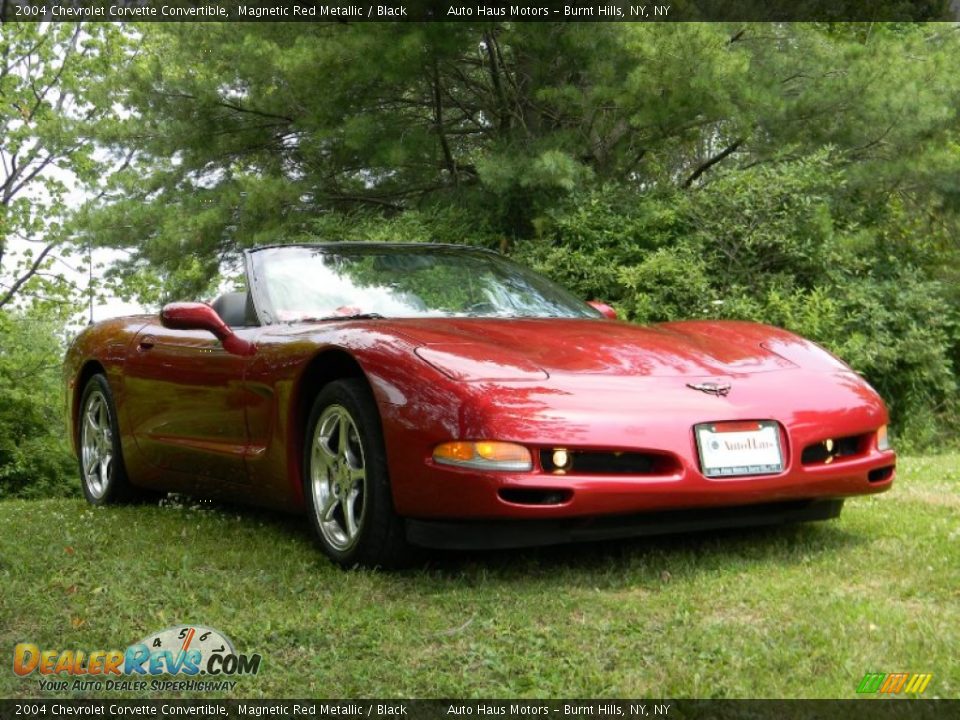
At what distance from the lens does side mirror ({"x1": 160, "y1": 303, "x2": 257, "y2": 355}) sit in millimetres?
5164

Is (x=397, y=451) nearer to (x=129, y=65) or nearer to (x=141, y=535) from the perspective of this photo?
(x=141, y=535)

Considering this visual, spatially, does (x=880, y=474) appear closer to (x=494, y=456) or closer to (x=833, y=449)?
(x=833, y=449)

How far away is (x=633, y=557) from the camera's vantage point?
4.41m

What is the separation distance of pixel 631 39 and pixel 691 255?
216cm

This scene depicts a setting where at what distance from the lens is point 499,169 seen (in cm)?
1197

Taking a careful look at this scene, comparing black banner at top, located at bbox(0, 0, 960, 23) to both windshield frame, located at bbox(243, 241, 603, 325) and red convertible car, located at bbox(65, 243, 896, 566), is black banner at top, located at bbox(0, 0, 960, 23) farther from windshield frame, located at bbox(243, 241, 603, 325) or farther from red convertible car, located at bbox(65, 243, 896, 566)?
red convertible car, located at bbox(65, 243, 896, 566)

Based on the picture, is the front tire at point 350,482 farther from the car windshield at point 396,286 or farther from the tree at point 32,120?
the tree at point 32,120

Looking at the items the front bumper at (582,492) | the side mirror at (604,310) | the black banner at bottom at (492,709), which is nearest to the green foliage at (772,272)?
the side mirror at (604,310)

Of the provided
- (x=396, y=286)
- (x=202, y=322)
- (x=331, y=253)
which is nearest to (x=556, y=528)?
(x=396, y=286)

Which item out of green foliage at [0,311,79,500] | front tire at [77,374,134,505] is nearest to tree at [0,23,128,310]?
green foliage at [0,311,79,500]

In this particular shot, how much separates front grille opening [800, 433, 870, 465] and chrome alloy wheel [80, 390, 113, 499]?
13.1ft

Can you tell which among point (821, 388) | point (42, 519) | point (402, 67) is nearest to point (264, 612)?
point (821, 388)

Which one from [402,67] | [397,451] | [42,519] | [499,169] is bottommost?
[42,519]

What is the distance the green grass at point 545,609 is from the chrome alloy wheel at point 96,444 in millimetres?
1445
